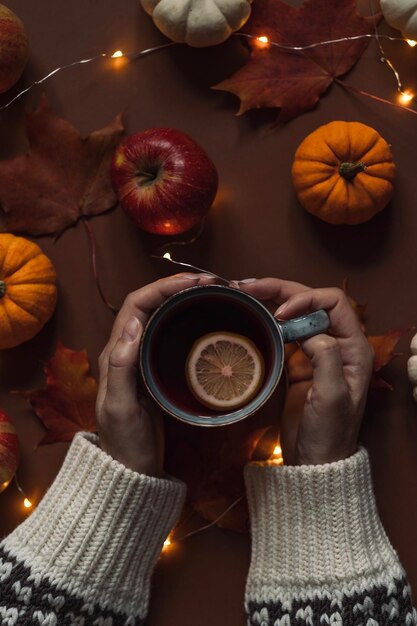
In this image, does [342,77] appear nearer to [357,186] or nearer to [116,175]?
[357,186]

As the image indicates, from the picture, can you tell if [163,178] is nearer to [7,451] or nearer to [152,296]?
[152,296]

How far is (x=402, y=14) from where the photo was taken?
3.89 ft

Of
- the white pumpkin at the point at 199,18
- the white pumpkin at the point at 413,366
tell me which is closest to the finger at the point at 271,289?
the white pumpkin at the point at 413,366

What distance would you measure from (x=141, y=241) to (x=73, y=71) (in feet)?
1.04

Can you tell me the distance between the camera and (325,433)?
3.42ft

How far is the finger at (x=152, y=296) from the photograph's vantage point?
1.06 metres

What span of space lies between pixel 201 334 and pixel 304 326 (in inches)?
6.1

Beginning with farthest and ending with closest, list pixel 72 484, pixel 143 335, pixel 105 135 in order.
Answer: pixel 105 135
pixel 72 484
pixel 143 335

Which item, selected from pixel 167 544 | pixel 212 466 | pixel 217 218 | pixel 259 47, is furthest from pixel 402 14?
pixel 167 544

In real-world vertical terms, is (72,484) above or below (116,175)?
below

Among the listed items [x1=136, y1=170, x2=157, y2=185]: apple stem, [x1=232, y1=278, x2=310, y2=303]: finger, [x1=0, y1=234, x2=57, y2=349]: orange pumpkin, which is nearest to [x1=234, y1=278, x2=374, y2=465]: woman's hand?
[x1=232, y1=278, x2=310, y2=303]: finger

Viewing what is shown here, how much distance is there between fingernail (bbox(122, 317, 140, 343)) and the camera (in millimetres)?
1027

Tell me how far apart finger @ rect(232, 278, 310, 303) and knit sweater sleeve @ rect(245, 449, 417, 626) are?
254mm

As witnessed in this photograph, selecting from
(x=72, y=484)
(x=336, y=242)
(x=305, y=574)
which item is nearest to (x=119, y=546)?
(x=72, y=484)
